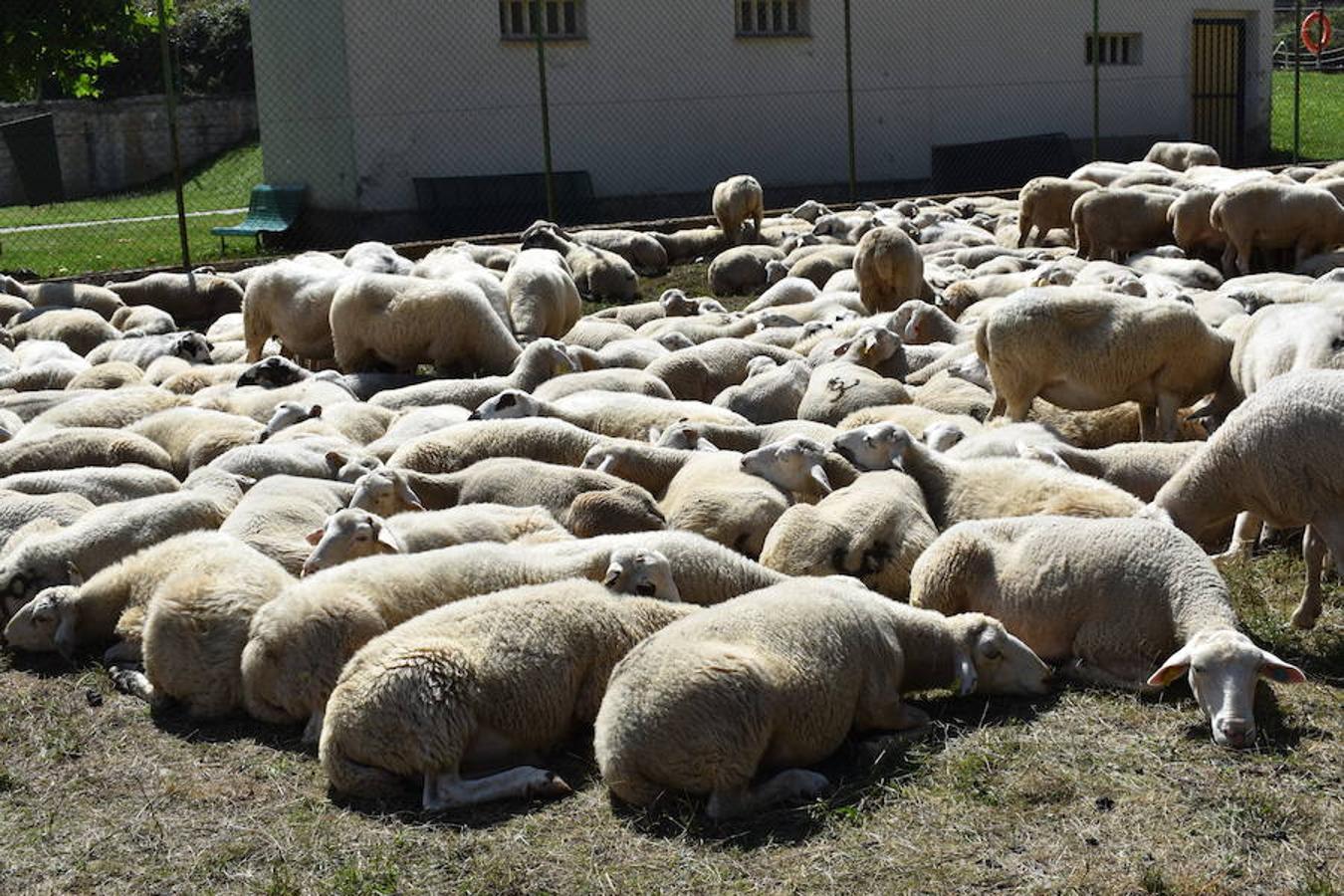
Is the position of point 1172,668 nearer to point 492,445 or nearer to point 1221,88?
point 492,445

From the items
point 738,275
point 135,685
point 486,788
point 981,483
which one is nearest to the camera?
point 486,788

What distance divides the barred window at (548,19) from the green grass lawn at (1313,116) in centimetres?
1321

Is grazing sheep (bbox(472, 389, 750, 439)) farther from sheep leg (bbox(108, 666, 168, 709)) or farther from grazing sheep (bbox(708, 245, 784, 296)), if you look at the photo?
grazing sheep (bbox(708, 245, 784, 296))

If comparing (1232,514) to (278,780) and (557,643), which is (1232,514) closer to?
(557,643)

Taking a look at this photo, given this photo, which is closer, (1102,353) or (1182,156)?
(1102,353)

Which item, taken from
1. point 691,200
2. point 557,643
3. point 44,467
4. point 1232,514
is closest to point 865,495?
point 1232,514

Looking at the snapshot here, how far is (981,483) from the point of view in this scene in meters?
6.73

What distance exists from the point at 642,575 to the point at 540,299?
23.6 feet

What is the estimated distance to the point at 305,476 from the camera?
7.66 metres

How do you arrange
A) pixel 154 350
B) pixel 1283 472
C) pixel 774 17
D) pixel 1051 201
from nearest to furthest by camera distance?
pixel 1283 472, pixel 154 350, pixel 1051 201, pixel 774 17

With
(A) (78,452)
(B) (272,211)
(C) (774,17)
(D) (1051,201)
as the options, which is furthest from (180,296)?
(C) (774,17)

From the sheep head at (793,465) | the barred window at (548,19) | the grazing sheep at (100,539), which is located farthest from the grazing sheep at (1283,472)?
the barred window at (548,19)

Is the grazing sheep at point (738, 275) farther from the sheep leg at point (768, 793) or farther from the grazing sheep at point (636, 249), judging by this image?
the sheep leg at point (768, 793)

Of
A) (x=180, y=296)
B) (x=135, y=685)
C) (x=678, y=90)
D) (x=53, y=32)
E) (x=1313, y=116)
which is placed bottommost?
(x=135, y=685)
